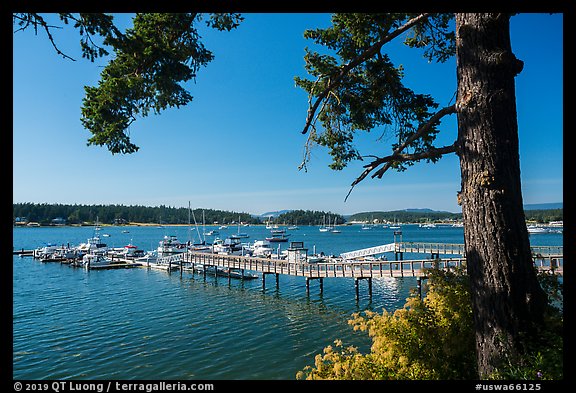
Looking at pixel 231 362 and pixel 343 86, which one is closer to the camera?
pixel 343 86

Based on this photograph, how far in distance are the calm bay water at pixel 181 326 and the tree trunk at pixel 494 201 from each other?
921 centimetres

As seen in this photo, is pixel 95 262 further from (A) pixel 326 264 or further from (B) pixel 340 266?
(A) pixel 326 264

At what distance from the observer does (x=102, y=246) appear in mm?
58375

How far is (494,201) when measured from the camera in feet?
13.6

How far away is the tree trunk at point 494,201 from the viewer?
3998 millimetres

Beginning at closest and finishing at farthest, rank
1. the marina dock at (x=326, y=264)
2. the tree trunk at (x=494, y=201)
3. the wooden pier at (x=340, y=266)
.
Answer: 1. the tree trunk at (x=494, y=201)
2. the wooden pier at (x=340, y=266)
3. the marina dock at (x=326, y=264)

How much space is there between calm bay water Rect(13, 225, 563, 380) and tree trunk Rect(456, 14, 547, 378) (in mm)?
9212

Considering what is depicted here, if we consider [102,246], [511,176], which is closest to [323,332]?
[511,176]

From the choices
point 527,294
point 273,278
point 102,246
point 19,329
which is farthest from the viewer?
point 102,246

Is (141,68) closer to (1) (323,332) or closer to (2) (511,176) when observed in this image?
(2) (511,176)

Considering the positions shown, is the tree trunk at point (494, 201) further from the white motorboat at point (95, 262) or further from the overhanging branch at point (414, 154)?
the white motorboat at point (95, 262)

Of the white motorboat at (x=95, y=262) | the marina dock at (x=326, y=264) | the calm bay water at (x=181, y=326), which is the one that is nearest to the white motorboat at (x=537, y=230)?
the marina dock at (x=326, y=264)

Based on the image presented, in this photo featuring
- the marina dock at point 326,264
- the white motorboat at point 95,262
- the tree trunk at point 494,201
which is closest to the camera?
the tree trunk at point 494,201

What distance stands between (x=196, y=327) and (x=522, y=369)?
16.6 metres
